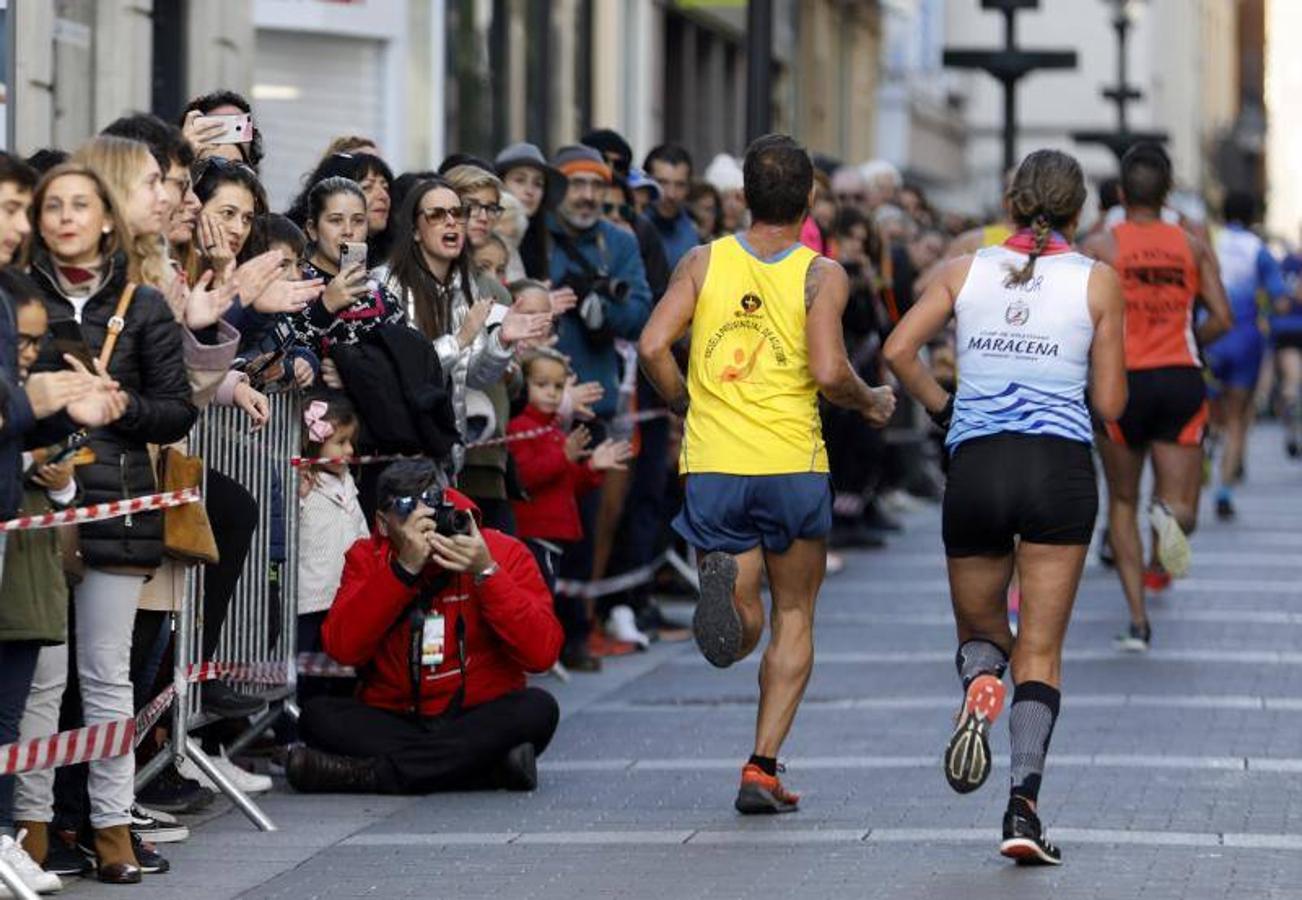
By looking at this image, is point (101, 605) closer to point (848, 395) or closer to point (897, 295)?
point (848, 395)

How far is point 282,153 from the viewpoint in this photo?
61.8ft

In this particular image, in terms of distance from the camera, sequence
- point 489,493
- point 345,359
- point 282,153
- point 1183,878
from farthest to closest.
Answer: point 282,153
point 489,493
point 345,359
point 1183,878

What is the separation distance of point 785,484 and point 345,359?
1703mm

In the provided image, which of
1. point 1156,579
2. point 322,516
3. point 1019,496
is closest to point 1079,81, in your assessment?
point 1156,579

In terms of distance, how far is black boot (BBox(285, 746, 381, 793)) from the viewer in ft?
33.5

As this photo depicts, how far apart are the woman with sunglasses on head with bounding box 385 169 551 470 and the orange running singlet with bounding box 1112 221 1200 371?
4301mm

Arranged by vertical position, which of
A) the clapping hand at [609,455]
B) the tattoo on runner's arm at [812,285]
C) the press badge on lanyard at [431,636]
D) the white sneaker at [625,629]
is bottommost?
the white sneaker at [625,629]

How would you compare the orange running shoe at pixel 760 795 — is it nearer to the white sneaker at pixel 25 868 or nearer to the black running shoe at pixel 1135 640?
the white sneaker at pixel 25 868

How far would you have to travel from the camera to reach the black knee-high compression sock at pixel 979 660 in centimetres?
915

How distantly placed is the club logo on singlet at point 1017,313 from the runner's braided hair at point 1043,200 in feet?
0.18

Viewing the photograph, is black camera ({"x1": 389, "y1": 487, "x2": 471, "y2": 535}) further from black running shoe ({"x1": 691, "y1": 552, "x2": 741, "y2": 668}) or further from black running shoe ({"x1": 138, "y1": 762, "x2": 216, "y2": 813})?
black running shoe ({"x1": 138, "y1": 762, "x2": 216, "y2": 813})

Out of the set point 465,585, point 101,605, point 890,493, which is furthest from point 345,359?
point 890,493

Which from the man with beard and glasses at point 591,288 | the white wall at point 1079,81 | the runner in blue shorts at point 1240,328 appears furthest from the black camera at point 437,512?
the white wall at point 1079,81

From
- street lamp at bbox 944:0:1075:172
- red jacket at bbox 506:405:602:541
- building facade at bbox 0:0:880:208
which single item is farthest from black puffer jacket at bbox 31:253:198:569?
street lamp at bbox 944:0:1075:172
